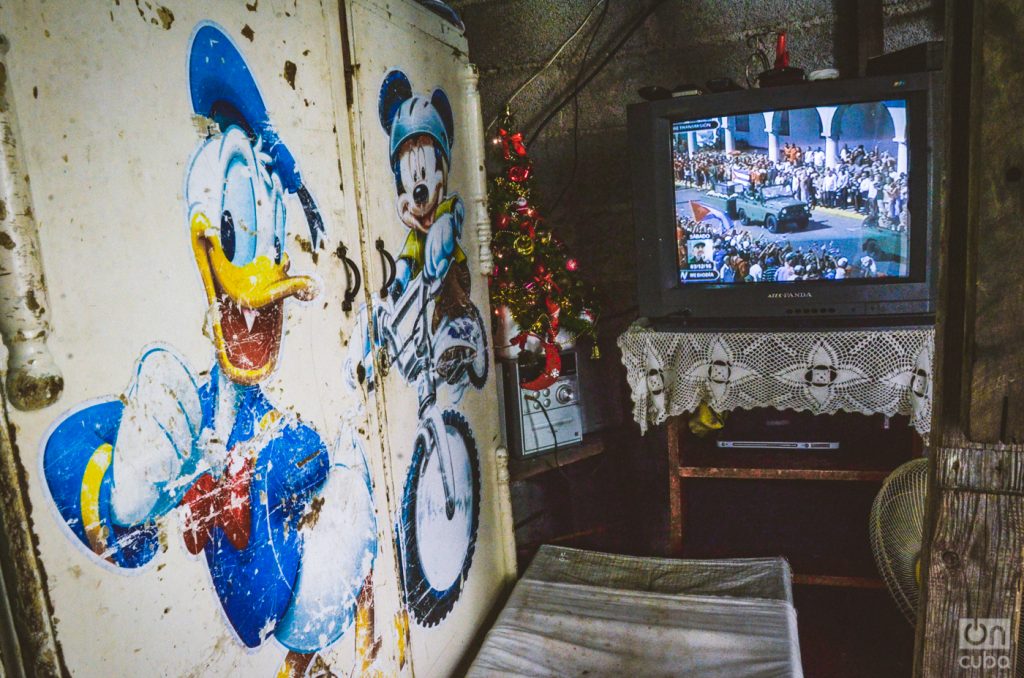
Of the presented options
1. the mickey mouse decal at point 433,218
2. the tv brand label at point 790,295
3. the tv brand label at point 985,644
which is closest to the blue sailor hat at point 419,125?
the mickey mouse decal at point 433,218

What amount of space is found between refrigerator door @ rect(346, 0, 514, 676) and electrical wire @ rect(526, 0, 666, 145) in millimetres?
704

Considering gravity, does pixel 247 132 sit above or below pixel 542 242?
above

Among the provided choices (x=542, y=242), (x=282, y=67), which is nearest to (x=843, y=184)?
A: (x=542, y=242)

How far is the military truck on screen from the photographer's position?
1.95m

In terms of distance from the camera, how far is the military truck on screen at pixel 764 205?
6.39 ft

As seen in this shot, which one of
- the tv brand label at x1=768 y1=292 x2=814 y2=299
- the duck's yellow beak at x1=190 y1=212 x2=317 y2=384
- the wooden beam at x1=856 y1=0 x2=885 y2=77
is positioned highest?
the wooden beam at x1=856 y1=0 x2=885 y2=77

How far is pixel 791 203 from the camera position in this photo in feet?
6.39

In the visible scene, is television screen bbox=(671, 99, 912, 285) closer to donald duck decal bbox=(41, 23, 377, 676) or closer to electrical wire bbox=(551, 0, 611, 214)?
electrical wire bbox=(551, 0, 611, 214)

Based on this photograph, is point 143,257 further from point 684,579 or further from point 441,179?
point 684,579

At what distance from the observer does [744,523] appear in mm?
2459

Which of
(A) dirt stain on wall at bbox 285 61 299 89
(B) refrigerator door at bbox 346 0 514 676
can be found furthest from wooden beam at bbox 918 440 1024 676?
(A) dirt stain on wall at bbox 285 61 299 89

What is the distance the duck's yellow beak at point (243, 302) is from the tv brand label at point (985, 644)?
112 centimetres

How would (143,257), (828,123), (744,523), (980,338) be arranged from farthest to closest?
(744,523) < (828,123) < (143,257) < (980,338)

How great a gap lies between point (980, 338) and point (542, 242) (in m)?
1.57
